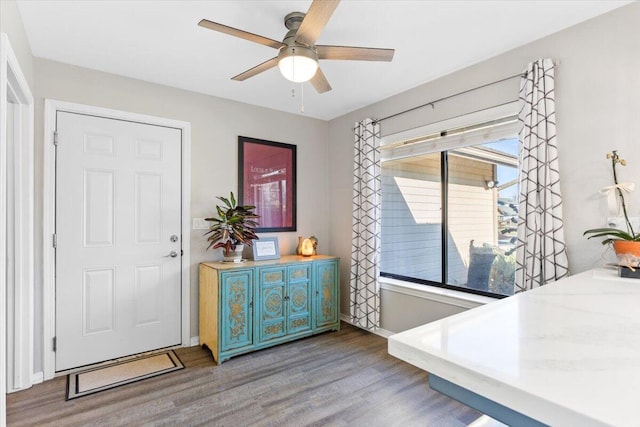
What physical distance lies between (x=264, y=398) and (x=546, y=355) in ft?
6.60

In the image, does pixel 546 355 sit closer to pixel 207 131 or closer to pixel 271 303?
pixel 271 303

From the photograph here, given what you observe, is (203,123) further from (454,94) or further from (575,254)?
(575,254)

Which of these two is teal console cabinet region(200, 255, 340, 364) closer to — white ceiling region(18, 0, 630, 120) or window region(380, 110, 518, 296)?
window region(380, 110, 518, 296)

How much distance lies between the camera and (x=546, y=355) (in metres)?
0.75

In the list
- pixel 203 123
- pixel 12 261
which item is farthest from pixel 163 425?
pixel 203 123

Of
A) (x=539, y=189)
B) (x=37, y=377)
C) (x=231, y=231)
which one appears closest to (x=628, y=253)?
(x=539, y=189)

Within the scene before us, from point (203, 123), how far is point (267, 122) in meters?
0.73

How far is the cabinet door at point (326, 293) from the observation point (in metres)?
3.42

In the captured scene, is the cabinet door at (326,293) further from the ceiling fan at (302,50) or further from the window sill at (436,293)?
the ceiling fan at (302,50)

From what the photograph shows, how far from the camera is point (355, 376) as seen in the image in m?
2.55

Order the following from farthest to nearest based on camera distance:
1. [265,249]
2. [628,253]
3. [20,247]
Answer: [265,249] → [20,247] → [628,253]

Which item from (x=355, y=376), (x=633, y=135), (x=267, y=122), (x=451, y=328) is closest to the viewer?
(x=451, y=328)

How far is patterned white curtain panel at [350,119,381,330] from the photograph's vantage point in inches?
133

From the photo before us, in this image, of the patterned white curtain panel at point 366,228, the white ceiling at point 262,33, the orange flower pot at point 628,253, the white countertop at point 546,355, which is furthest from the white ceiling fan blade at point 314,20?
the orange flower pot at point 628,253
